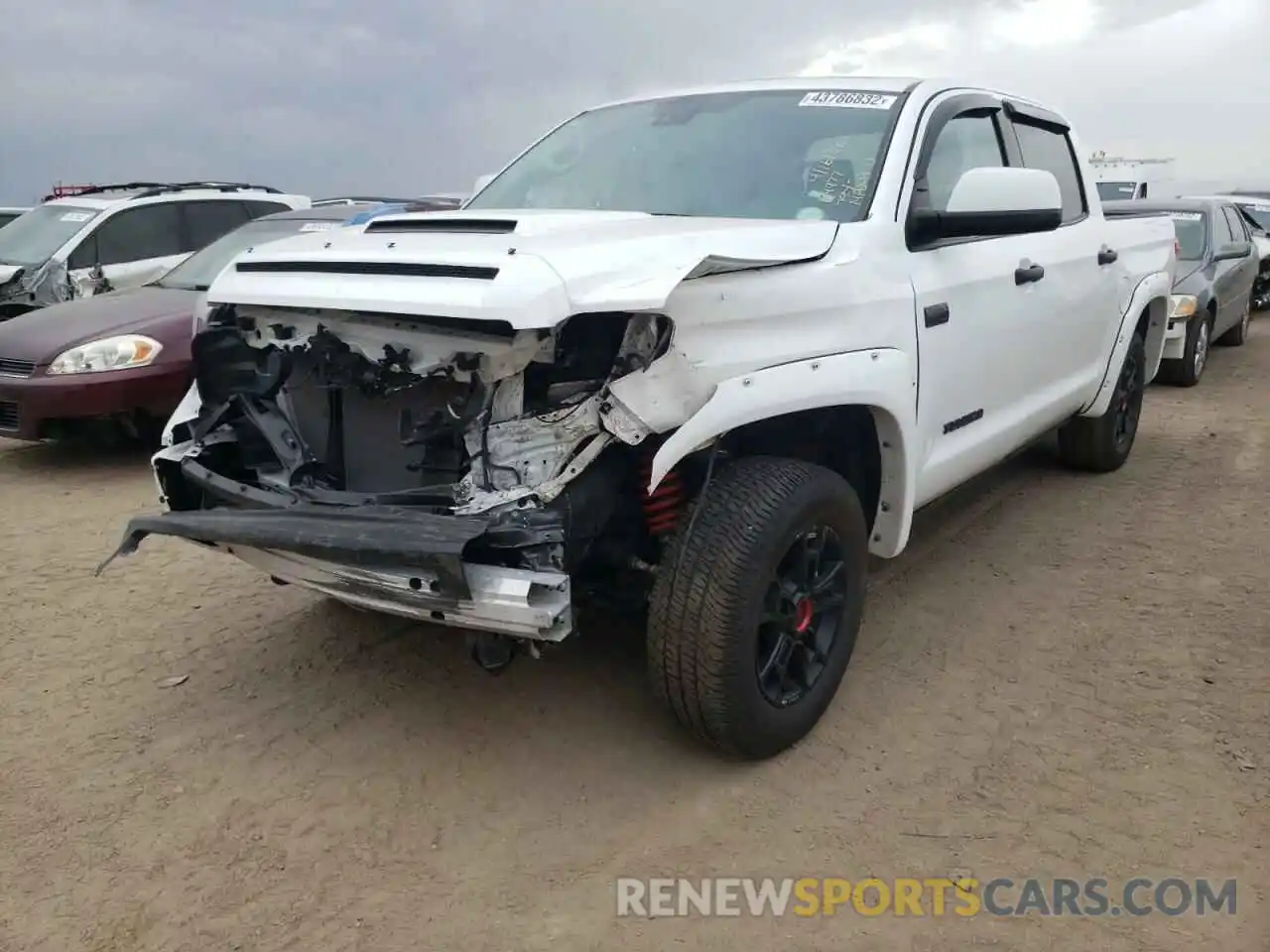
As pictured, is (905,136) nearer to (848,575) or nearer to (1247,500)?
(848,575)

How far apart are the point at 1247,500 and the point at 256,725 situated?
4.84m

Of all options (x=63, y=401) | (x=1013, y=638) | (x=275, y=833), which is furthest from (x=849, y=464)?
(x=63, y=401)

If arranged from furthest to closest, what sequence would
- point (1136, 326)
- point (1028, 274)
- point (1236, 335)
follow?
1. point (1236, 335)
2. point (1136, 326)
3. point (1028, 274)

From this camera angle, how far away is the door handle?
3.95 meters

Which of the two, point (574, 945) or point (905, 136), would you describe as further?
point (905, 136)

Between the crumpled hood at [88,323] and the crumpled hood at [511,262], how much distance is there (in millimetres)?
3418

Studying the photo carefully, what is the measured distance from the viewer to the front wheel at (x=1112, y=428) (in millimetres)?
5602

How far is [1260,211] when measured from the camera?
15.5 meters

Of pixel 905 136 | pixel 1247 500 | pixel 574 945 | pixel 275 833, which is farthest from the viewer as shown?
pixel 1247 500

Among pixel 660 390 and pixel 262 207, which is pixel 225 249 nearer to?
pixel 262 207

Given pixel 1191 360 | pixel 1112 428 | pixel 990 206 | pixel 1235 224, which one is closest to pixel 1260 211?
pixel 1235 224

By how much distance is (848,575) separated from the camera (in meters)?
3.13

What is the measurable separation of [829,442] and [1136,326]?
120 inches

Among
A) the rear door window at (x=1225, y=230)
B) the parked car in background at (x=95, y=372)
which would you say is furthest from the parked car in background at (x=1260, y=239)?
the parked car in background at (x=95, y=372)
